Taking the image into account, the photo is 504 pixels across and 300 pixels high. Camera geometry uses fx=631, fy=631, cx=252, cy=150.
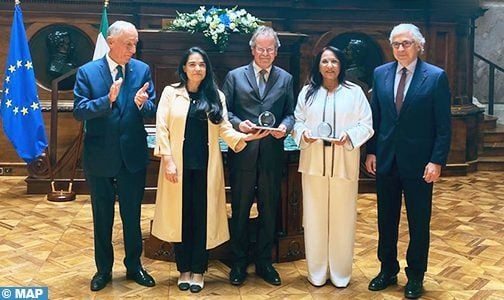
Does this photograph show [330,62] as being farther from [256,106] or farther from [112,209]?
[112,209]

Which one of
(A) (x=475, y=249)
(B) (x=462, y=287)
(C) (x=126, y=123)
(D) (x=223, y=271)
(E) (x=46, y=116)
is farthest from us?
(E) (x=46, y=116)

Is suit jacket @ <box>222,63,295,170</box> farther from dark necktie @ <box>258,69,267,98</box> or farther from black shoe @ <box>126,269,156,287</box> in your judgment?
black shoe @ <box>126,269,156,287</box>

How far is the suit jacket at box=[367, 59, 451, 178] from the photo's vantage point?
11.2 feet

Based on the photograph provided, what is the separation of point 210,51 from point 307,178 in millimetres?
2580


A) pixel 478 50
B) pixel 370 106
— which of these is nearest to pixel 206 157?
pixel 370 106

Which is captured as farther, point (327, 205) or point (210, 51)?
point (210, 51)

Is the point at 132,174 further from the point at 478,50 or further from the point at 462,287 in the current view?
the point at 478,50

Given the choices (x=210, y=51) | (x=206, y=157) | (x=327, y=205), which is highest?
(x=210, y=51)

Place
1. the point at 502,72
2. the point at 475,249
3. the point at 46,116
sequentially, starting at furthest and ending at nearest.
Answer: the point at 502,72, the point at 46,116, the point at 475,249

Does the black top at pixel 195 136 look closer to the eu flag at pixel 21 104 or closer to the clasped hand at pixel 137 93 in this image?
the clasped hand at pixel 137 93

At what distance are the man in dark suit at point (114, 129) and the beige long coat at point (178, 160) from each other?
0.12m

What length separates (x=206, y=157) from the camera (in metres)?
3.54

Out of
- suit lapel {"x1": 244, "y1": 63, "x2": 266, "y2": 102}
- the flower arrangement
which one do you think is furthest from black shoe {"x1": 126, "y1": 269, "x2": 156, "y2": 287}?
the flower arrangement

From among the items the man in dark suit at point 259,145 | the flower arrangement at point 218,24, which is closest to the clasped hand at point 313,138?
the man in dark suit at point 259,145
